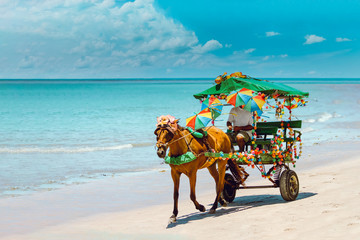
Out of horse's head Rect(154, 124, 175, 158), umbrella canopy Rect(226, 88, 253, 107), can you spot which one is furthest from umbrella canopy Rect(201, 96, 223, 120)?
horse's head Rect(154, 124, 175, 158)

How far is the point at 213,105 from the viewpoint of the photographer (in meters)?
9.95

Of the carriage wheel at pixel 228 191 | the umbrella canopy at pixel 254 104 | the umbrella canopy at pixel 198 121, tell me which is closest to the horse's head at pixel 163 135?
the umbrella canopy at pixel 198 121

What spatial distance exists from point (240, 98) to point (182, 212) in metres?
2.72

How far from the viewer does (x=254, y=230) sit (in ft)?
26.5

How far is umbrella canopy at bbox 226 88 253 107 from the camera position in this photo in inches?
377

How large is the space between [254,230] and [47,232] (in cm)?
383

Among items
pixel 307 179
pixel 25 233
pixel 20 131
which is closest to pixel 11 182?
pixel 25 233

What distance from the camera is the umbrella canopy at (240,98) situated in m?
9.58

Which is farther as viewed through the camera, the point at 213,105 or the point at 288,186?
the point at 288,186

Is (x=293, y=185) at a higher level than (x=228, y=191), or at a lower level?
higher

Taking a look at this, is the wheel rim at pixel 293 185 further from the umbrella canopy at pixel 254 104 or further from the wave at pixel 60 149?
the wave at pixel 60 149

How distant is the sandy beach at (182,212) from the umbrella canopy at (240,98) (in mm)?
2144

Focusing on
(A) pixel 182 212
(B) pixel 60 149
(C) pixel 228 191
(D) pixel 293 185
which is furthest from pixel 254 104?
(B) pixel 60 149

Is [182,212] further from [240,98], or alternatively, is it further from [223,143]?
[240,98]
